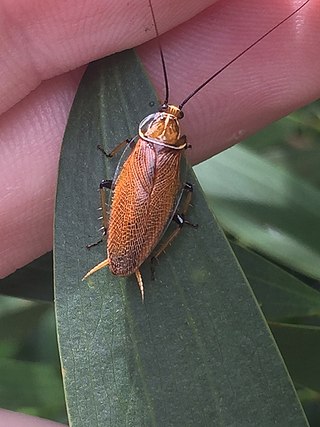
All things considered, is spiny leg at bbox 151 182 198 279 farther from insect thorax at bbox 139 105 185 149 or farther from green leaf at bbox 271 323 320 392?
green leaf at bbox 271 323 320 392

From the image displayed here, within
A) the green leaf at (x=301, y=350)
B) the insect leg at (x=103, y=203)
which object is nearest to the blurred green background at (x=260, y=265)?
the green leaf at (x=301, y=350)

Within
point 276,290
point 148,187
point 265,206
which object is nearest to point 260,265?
point 276,290

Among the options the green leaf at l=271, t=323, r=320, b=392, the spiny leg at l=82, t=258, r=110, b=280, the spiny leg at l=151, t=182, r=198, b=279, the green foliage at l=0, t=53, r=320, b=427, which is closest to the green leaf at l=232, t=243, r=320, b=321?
the green foliage at l=0, t=53, r=320, b=427

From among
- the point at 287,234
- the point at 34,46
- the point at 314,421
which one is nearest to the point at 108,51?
the point at 34,46

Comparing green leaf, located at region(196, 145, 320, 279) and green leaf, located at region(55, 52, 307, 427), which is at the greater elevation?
green leaf, located at region(55, 52, 307, 427)

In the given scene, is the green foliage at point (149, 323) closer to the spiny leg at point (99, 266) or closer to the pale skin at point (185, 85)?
the spiny leg at point (99, 266)

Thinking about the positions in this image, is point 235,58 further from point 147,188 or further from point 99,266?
point 99,266

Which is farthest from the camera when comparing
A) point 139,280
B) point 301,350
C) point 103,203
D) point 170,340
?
point 301,350
